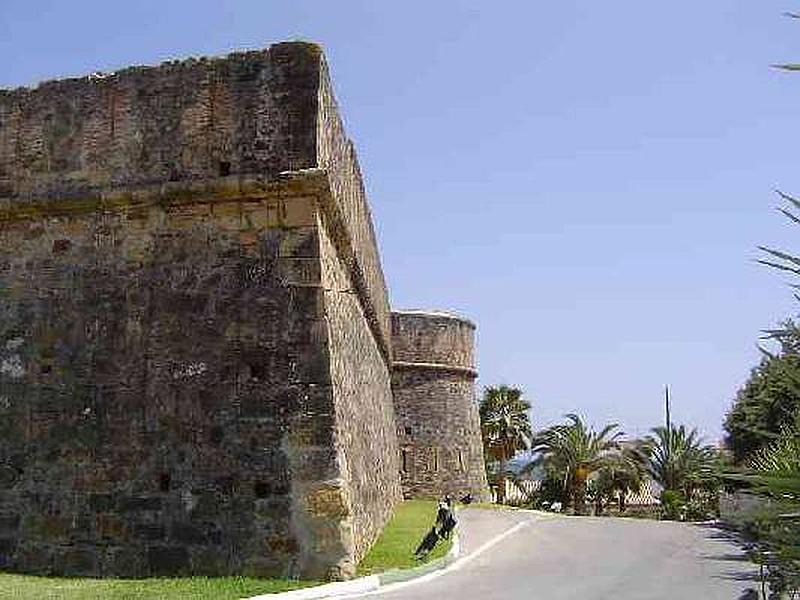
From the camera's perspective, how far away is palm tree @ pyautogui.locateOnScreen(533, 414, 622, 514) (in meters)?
32.9

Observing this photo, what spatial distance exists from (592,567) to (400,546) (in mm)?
2719

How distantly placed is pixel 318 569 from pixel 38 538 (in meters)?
3.15

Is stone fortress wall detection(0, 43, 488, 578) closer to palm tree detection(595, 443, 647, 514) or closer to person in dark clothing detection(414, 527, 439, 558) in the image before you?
person in dark clothing detection(414, 527, 439, 558)

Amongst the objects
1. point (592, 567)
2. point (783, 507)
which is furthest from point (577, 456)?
point (783, 507)

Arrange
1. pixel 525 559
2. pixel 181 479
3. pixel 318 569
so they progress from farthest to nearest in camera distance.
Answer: pixel 525 559
pixel 181 479
pixel 318 569

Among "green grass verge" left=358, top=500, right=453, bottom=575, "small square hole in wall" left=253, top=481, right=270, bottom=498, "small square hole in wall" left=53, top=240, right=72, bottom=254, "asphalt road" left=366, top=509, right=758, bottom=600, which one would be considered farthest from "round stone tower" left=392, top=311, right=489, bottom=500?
"small square hole in wall" left=253, top=481, right=270, bottom=498

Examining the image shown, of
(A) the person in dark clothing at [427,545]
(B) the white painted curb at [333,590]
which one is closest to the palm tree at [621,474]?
(A) the person in dark clothing at [427,545]

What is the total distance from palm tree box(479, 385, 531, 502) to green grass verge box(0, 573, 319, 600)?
2961cm

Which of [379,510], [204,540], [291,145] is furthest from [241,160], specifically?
[379,510]

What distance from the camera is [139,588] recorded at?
25.5 feet

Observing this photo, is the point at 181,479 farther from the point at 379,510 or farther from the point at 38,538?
the point at 379,510

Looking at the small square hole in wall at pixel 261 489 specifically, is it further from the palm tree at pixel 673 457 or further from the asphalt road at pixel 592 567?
the palm tree at pixel 673 457

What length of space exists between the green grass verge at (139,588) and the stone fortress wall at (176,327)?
34 cm

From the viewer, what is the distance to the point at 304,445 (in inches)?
347
